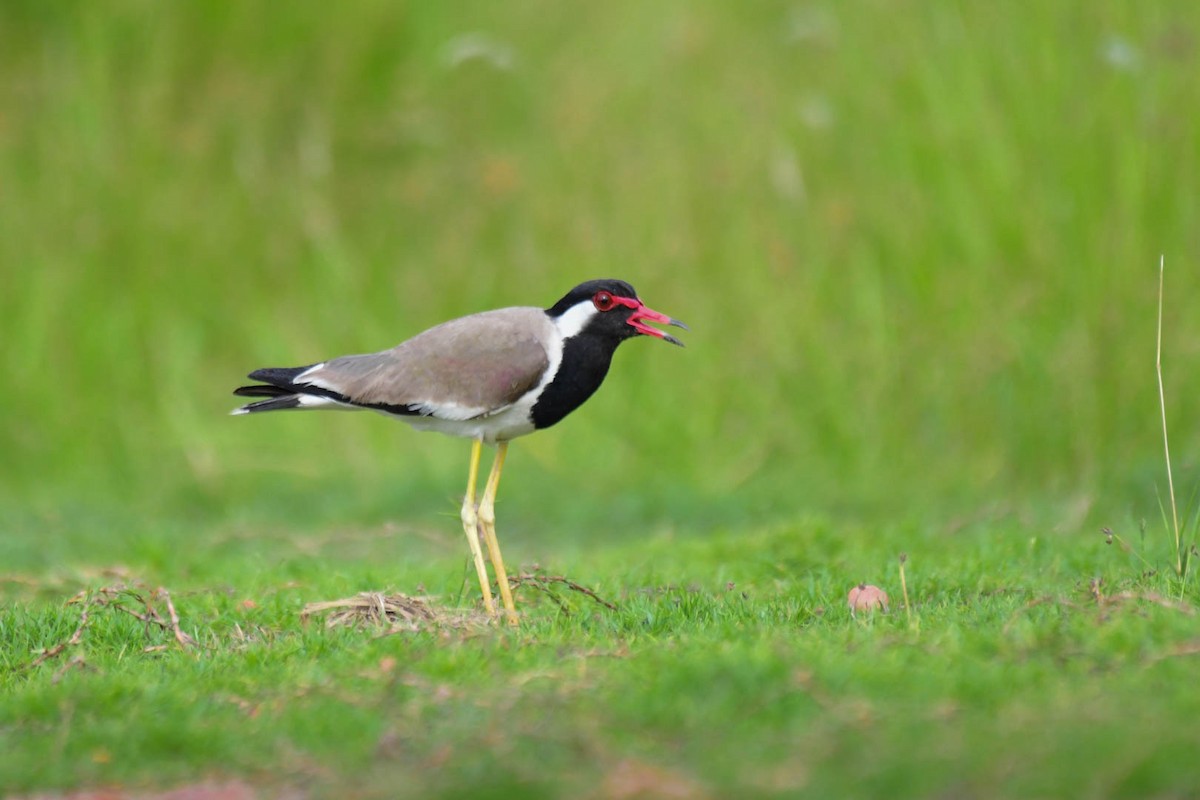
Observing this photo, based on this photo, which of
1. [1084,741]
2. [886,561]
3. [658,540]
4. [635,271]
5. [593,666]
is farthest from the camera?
[635,271]

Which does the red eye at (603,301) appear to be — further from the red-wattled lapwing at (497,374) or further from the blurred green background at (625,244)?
the blurred green background at (625,244)

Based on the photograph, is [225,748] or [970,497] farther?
[970,497]

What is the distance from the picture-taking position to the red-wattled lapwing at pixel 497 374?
21.2 feet

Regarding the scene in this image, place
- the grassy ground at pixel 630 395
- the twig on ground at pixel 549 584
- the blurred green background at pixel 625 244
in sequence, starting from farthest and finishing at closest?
the blurred green background at pixel 625 244 → the twig on ground at pixel 549 584 → the grassy ground at pixel 630 395

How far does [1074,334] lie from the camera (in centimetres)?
1056

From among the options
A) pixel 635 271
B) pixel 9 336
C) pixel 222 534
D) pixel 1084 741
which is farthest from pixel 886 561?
pixel 9 336

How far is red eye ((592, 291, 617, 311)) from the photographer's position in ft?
21.3

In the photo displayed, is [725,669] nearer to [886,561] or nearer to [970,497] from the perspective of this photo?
[886,561]

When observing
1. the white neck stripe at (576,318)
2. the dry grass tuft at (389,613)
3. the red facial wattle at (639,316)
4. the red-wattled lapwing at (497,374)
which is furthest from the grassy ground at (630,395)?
the red facial wattle at (639,316)

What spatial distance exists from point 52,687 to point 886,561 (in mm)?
3733

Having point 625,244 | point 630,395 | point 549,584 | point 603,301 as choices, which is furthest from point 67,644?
point 625,244

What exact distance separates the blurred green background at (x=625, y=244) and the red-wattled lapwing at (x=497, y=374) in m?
3.31

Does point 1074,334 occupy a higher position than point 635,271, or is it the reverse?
point 635,271

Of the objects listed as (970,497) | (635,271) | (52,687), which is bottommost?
(970,497)
